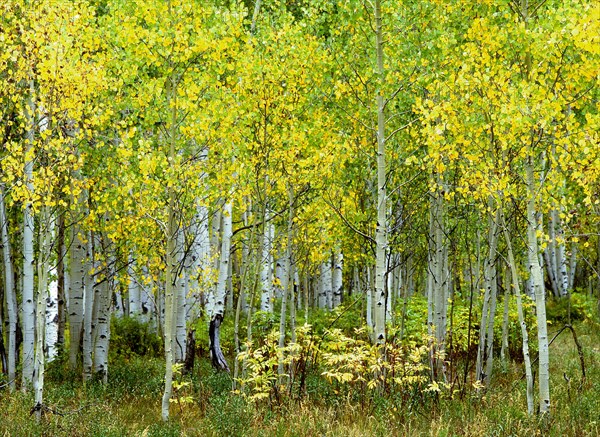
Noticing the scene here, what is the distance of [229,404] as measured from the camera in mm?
8969

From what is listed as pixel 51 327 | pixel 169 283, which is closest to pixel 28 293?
pixel 169 283

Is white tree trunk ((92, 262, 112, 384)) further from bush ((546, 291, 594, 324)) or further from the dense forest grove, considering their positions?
bush ((546, 291, 594, 324))

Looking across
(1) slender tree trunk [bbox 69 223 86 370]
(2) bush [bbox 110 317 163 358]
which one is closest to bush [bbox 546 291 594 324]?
(2) bush [bbox 110 317 163 358]

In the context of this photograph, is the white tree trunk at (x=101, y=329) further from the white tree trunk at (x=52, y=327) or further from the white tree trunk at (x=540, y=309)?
the white tree trunk at (x=540, y=309)

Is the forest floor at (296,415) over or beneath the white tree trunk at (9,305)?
beneath

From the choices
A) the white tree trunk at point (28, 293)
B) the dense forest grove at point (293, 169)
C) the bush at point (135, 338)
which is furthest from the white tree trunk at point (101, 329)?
the bush at point (135, 338)

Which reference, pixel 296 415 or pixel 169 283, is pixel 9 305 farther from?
pixel 296 415

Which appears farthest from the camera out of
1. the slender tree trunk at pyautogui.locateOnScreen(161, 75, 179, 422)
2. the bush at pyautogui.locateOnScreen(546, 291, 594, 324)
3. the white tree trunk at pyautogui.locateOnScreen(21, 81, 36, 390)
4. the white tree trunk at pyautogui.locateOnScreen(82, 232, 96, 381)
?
the bush at pyautogui.locateOnScreen(546, 291, 594, 324)

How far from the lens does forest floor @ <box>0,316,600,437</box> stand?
8000mm

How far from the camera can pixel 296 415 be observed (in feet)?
28.8

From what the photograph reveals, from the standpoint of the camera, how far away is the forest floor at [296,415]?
800cm

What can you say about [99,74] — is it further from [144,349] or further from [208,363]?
[144,349]

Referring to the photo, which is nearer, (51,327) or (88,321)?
(88,321)

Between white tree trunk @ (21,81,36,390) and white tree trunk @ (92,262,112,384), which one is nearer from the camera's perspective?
white tree trunk @ (21,81,36,390)
